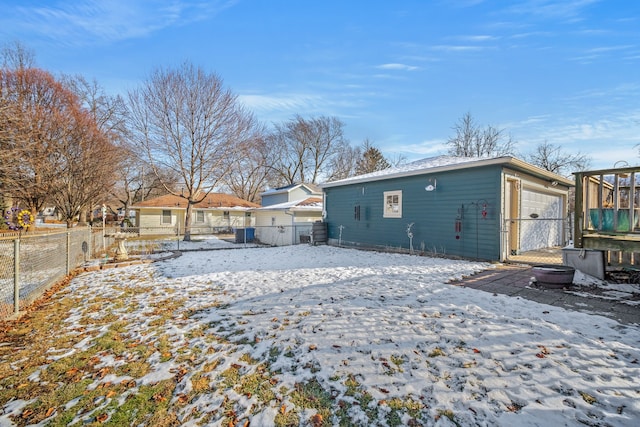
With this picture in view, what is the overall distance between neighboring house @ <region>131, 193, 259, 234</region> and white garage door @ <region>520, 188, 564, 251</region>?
739 inches

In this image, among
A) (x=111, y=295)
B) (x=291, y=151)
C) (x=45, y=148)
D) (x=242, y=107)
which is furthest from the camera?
(x=291, y=151)

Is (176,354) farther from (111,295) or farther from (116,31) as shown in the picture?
(116,31)

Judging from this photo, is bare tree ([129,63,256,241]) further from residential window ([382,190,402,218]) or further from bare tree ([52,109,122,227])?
residential window ([382,190,402,218])

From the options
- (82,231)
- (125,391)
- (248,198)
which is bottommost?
(125,391)

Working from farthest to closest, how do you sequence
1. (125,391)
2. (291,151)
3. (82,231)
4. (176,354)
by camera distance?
1. (291,151)
2. (82,231)
3. (176,354)
4. (125,391)

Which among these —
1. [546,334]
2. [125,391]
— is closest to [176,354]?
[125,391]

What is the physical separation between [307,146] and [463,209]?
25.4 meters

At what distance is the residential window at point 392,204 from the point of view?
422 inches

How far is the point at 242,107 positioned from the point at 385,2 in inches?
474

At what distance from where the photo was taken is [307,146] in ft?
107

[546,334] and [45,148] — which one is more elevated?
[45,148]

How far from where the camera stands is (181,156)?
16.8 meters

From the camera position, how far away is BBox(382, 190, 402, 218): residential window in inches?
422

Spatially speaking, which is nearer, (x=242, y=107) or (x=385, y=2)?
(x=385, y=2)
